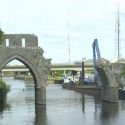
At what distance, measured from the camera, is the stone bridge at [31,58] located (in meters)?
98.2

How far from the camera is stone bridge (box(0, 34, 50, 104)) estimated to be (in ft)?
322

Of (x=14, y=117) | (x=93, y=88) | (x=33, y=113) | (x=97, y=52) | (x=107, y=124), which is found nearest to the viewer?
(x=107, y=124)

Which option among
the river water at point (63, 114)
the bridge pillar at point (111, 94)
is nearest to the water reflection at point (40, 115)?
the river water at point (63, 114)

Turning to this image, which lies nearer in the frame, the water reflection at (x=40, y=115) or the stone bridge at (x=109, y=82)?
the water reflection at (x=40, y=115)

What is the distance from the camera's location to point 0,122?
256ft

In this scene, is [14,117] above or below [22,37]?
below

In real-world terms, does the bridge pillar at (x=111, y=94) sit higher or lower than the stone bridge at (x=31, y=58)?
lower

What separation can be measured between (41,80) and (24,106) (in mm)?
6101

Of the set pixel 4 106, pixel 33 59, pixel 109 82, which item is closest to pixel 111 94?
pixel 109 82

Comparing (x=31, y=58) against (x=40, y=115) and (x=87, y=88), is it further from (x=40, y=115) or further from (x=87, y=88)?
(x=87, y=88)

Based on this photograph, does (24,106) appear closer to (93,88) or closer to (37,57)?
(37,57)

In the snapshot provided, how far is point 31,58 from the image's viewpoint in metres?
98.9

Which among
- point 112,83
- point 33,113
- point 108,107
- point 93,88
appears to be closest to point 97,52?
point 93,88

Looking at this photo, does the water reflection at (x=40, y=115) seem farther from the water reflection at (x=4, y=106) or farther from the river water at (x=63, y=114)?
the water reflection at (x=4, y=106)
